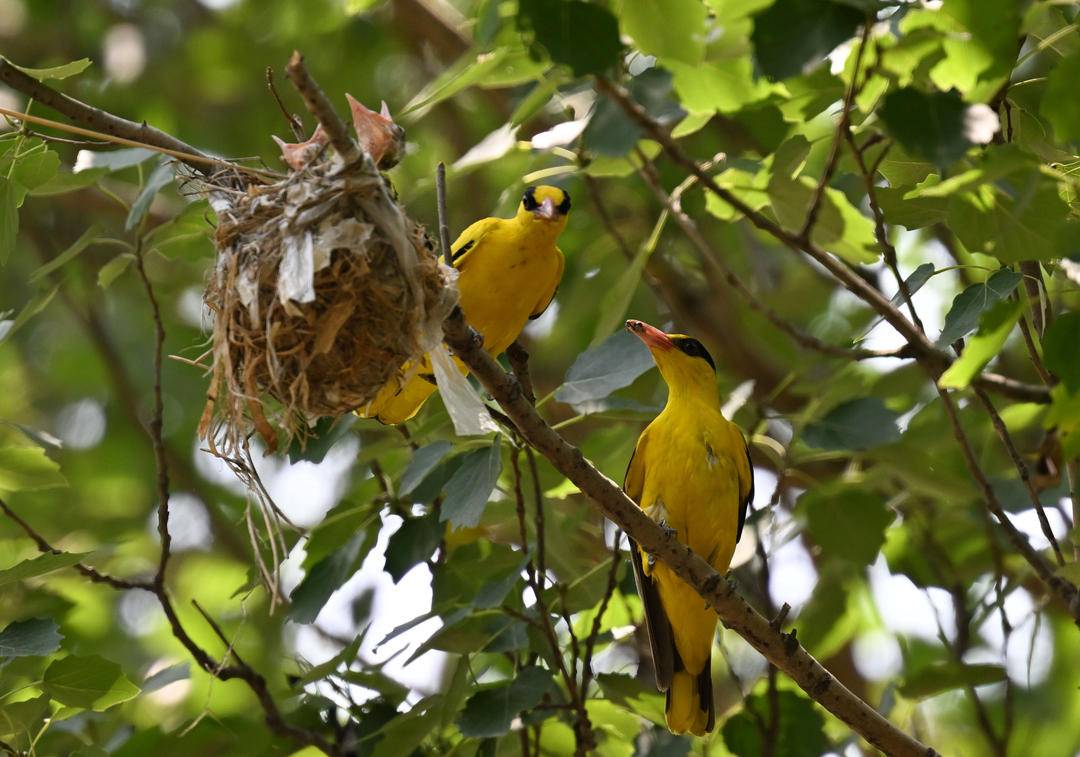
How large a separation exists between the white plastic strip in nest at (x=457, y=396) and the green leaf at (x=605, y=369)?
0.43 meters

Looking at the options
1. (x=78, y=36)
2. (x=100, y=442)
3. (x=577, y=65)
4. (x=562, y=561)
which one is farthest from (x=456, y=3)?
(x=577, y=65)

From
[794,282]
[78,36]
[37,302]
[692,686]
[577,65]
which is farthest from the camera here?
[78,36]

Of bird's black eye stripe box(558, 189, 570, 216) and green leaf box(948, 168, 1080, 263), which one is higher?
bird's black eye stripe box(558, 189, 570, 216)

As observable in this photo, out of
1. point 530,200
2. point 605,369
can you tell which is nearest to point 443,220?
point 605,369

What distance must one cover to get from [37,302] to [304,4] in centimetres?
445

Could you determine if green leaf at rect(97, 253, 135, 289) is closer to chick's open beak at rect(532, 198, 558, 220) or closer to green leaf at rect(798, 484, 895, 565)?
chick's open beak at rect(532, 198, 558, 220)

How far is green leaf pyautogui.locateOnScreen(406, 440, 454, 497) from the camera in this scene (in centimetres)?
362

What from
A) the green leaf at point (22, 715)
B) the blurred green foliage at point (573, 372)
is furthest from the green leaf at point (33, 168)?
the green leaf at point (22, 715)

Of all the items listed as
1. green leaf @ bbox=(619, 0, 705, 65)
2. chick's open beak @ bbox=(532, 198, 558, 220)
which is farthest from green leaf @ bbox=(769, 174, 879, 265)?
chick's open beak @ bbox=(532, 198, 558, 220)

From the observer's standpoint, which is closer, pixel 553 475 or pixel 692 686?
pixel 553 475

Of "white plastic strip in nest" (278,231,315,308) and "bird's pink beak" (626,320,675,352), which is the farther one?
"bird's pink beak" (626,320,675,352)

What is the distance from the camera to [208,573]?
25.3 feet

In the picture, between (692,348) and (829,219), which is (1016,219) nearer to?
(829,219)

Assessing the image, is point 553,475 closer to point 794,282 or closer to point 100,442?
point 794,282
